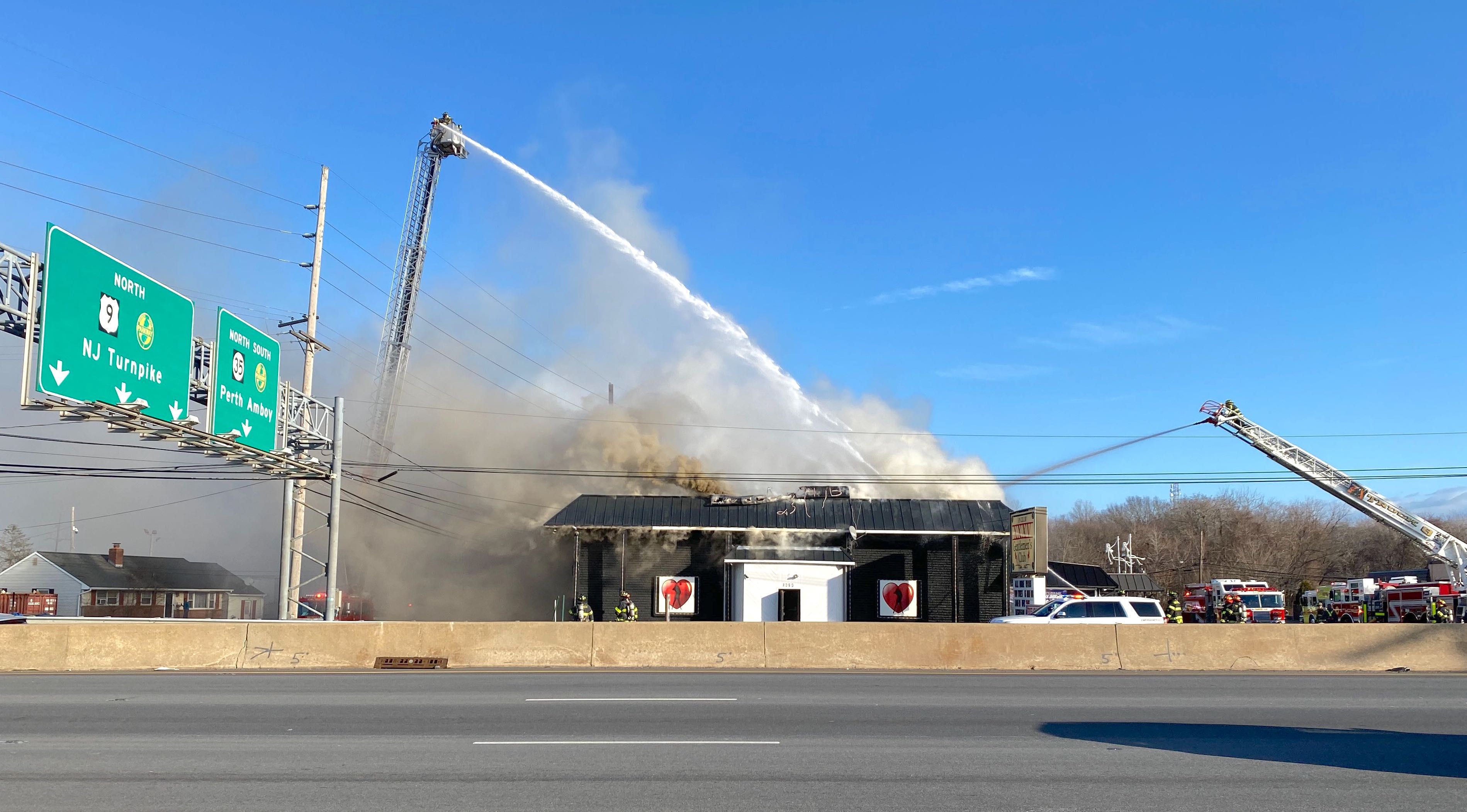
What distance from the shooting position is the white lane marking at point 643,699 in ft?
42.4

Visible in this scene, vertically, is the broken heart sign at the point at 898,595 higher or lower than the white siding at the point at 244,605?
higher

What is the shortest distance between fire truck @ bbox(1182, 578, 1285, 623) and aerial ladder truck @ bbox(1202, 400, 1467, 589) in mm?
5641

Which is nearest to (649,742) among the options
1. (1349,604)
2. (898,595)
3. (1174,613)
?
(1174,613)

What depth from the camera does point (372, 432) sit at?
47531mm

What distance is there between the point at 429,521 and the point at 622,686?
115 feet

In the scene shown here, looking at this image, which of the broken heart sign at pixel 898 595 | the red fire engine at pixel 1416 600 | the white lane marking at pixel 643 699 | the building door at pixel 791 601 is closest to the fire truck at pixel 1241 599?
the red fire engine at pixel 1416 600

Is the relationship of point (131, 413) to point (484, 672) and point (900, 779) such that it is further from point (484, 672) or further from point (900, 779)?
point (900, 779)

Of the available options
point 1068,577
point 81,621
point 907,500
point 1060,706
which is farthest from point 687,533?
point 1068,577

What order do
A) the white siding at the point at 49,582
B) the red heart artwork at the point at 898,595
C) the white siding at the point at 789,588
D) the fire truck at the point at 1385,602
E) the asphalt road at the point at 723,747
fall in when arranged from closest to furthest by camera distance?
1. the asphalt road at the point at 723,747
2. the white siding at the point at 789,588
3. the red heart artwork at the point at 898,595
4. the fire truck at the point at 1385,602
5. the white siding at the point at 49,582

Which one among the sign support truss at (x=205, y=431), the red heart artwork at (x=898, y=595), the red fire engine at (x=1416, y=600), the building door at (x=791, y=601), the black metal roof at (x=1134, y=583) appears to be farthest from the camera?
the black metal roof at (x=1134, y=583)

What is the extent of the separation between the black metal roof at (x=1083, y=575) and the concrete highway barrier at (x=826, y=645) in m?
38.3

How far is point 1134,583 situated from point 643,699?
195 ft

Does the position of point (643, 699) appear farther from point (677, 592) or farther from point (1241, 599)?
point (1241, 599)

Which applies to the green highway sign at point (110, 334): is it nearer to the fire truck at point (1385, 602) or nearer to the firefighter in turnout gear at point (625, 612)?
the firefighter in turnout gear at point (625, 612)
